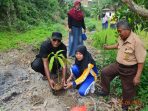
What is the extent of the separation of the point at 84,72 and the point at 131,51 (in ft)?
3.86

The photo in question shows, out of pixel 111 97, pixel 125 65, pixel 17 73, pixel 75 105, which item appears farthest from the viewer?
pixel 17 73

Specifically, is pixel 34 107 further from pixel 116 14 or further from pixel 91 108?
pixel 116 14

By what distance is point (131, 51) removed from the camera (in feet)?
15.5

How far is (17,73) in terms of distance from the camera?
6992 mm

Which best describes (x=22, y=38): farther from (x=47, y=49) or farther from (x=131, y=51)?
(x=131, y=51)

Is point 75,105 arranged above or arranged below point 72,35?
below

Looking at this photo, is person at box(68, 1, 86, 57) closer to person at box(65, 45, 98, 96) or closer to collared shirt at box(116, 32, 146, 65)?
person at box(65, 45, 98, 96)

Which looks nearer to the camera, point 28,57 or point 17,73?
point 17,73

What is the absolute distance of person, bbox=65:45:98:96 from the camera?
18.1 feet

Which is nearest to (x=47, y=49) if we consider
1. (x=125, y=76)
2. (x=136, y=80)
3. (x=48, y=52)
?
(x=48, y=52)

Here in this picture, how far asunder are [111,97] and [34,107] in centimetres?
148

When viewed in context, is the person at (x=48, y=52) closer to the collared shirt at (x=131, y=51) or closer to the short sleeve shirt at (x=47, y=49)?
the short sleeve shirt at (x=47, y=49)

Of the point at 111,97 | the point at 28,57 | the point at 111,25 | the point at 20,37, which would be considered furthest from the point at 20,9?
the point at 111,97

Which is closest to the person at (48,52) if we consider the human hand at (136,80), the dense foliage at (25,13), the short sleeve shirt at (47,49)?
the short sleeve shirt at (47,49)
